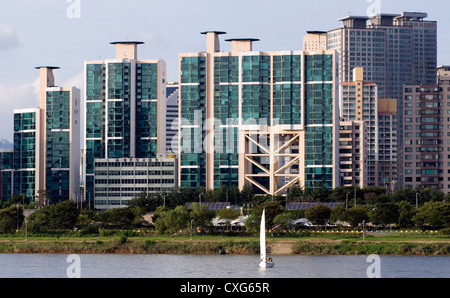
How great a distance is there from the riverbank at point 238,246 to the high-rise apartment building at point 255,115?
64.4 metres

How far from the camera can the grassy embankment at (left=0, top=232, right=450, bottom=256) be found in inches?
4326

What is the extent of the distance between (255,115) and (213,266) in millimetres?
95776

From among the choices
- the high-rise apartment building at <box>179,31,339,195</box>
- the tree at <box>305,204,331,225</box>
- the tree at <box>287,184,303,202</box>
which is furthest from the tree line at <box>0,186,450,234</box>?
the high-rise apartment building at <box>179,31,339,195</box>

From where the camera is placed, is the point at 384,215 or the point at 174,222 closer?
the point at 174,222

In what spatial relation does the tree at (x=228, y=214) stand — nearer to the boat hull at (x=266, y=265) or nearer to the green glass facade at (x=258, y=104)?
the green glass facade at (x=258, y=104)

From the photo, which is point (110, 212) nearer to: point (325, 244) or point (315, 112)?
point (325, 244)

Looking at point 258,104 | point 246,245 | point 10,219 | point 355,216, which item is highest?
point 258,104

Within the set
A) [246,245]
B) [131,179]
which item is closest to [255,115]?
[131,179]

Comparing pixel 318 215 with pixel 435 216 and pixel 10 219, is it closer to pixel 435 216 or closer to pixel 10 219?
pixel 435 216

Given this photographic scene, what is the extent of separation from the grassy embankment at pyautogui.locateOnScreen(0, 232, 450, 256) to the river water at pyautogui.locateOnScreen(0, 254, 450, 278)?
414 cm

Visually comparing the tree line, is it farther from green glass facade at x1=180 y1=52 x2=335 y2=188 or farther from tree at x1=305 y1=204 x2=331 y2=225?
green glass facade at x1=180 y1=52 x2=335 y2=188

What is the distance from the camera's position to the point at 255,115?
A: 611 feet

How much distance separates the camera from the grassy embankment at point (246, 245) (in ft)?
360

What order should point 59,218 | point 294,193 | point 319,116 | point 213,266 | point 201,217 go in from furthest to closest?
point 319,116, point 294,193, point 59,218, point 201,217, point 213,266
